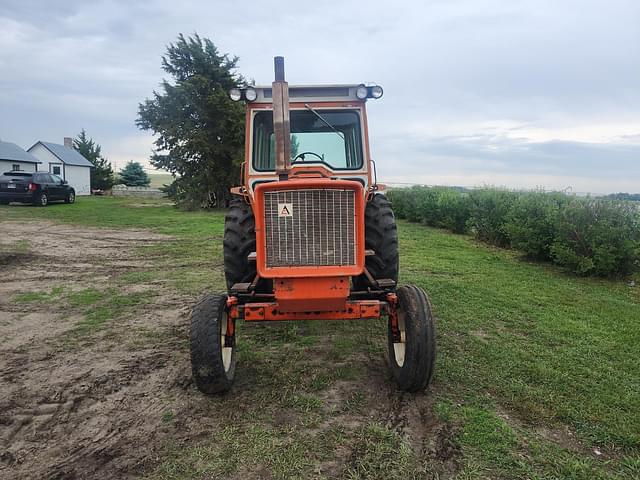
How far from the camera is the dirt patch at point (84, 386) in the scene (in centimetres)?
294

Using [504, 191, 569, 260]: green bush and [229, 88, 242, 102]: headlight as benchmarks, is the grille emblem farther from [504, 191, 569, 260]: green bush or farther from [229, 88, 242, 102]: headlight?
[504, 191, 569, 260]: green bush

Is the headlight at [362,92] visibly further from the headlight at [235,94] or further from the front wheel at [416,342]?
the front wheel at [416,342]

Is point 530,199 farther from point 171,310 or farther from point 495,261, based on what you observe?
point 171,310

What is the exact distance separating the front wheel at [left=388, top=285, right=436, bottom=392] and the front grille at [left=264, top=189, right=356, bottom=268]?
0.59 meters

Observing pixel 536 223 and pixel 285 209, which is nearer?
pixel 285 209

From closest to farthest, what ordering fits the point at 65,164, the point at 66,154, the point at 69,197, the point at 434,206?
the point at 434,206
the point at 69,197
the point at 65,164
the point at 66,154

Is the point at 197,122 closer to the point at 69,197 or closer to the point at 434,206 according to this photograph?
the point at 69,197

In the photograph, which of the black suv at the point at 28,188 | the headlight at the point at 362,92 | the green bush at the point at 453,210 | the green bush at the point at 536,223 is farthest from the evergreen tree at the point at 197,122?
the headlight at the point at 362,92

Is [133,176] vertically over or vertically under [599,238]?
over

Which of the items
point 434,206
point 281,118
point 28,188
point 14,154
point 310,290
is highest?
point 14,154

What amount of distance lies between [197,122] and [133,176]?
18019 mm

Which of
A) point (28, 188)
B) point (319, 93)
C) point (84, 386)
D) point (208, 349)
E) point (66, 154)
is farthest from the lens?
point (66, 154)

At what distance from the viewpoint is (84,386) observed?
3889 mm

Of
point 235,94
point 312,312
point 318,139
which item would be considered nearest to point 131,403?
point 312,312
